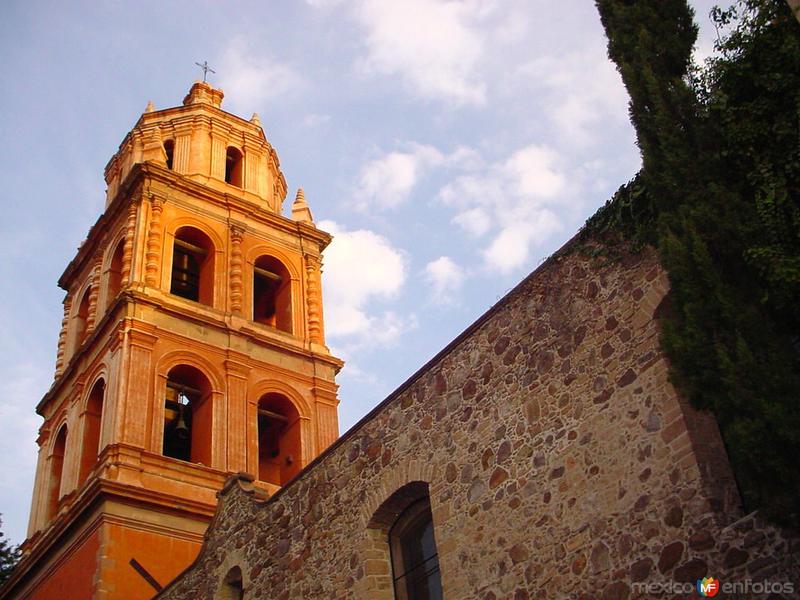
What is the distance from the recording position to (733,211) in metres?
7.64

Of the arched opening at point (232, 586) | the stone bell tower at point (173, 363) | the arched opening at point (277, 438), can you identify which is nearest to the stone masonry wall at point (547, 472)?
the arched opening at point (232, 586)

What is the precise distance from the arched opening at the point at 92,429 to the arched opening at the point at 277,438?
3.93 metres

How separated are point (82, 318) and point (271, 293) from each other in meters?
5.39

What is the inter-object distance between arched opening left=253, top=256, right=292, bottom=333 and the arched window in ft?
51.8

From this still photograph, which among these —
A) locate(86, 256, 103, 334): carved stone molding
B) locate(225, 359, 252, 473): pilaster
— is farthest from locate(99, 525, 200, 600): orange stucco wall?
locate(86, 256, 103, 334): carved stone molding

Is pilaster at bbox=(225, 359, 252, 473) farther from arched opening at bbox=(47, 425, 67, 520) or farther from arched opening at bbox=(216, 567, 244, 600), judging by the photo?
arched opening at bbox=(216, 567, 244, 600)

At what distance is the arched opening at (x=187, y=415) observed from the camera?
77.6 feet

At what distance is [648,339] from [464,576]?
3.11m

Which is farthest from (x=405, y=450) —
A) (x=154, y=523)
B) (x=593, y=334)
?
(x=154, y=523)

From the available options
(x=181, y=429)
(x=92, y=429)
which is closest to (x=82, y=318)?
(x=92, y=429)

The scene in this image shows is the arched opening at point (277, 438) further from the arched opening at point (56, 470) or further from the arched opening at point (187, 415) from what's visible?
the arched opening at point (56, 470)

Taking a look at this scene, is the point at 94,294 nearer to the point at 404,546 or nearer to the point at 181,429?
the point at 181,429

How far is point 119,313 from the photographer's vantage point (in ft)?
80.1

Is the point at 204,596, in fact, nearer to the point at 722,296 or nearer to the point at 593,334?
the point at 593,334
